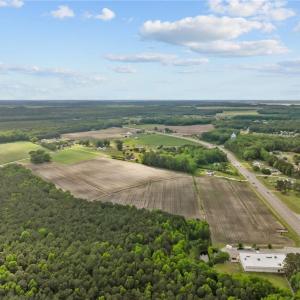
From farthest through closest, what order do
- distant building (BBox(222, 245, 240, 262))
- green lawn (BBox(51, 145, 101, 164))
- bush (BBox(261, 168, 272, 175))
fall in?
green lawn (BBox(51, 145, 101, 164)) → bush (BBox(261, 168, 272, 175)) → distant building (BBox(222, 245, 240, 262))

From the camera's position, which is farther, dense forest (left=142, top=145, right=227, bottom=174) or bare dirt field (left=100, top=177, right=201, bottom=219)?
dense forest (left=142, top=145, right=227, bottom=174)

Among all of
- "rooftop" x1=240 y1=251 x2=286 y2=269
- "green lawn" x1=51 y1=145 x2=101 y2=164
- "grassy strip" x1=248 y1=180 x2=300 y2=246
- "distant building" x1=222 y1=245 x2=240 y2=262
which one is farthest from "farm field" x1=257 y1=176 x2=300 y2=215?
"green lawn" x1=51 y1=145 x2=101 y2=164

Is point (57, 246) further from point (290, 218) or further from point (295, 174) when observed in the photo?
point (295, 174)

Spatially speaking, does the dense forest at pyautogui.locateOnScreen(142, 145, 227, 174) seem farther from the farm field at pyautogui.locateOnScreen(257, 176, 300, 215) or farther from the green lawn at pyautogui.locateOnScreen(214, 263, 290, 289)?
the green lawn at pyautogui.locateOnScreen(214, 263, 290, 289)

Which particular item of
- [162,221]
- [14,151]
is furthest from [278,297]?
[14,151]

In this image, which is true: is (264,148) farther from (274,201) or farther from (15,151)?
(15,151)

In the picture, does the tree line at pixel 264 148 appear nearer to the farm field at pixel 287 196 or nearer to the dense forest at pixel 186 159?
the dense forest at pixel 186 159
